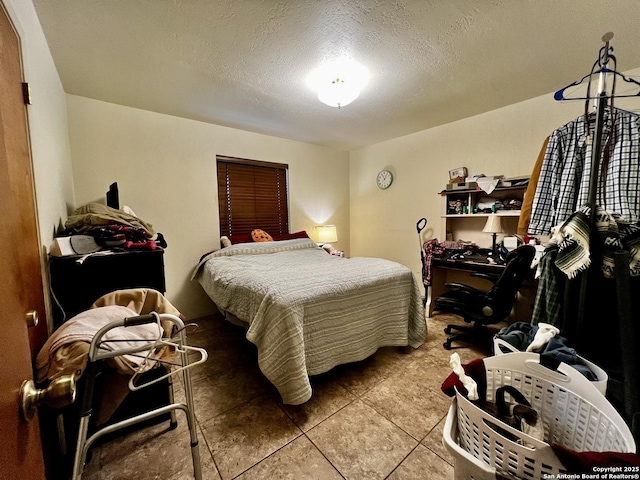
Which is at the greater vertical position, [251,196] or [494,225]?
[251,196]

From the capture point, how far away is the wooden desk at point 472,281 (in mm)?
2528

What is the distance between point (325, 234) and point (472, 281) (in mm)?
2121

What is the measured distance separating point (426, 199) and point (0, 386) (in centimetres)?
387

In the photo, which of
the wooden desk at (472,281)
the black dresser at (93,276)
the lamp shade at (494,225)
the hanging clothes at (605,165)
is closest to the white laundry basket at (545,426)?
the hanging clothes at (605,165)

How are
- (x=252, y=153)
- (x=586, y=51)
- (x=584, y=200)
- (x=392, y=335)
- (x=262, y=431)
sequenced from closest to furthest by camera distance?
(x=584, y=200) → (x=262, y=431) → (x=586, y=51) → (x=392, y=335) → (x=252, y=153)

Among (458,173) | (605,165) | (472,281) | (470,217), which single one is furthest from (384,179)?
(605,165)

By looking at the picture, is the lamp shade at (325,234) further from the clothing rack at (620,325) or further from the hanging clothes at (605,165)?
the clothing rack at (620,325)

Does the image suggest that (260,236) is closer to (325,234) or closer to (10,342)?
(325,234)

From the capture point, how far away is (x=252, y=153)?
3.55 meters

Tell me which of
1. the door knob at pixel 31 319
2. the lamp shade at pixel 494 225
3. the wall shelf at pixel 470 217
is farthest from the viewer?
the wall shelf at pixel 470 217

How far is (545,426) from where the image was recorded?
960mm

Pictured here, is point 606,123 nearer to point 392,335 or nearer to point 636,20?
point 636,20

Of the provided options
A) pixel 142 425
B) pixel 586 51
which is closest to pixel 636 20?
pixel 586 51

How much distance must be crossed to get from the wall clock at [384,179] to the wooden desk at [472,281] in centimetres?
157
